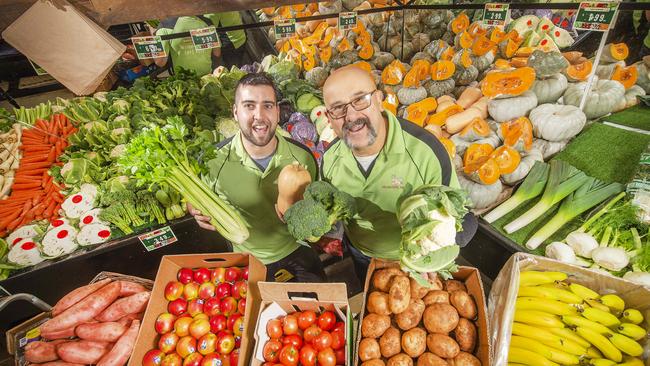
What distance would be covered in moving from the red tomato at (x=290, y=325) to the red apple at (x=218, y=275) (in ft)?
2.01

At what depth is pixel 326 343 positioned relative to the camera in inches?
68.7

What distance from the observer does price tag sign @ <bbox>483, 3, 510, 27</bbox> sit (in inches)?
95.5

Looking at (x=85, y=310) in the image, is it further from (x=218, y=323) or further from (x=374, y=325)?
(x=374, y=325)

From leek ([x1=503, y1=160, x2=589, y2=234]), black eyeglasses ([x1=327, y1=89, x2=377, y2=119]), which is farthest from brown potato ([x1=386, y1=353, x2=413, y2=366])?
leek ([x1=503, y1=160, x2=589, y2=234])

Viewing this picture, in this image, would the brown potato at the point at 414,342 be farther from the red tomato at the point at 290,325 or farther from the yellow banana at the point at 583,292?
the yellow banana at the point at 583,292

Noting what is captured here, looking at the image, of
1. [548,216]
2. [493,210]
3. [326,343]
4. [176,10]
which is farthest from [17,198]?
[548,216]

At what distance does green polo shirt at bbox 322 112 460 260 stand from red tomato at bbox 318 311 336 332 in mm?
673

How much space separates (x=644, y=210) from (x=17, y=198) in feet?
18.1

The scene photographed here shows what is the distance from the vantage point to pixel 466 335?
1.58 metres

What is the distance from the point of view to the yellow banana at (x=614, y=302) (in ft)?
5.64

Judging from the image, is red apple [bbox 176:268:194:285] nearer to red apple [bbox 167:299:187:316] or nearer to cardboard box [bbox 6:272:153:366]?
red apple [bbox 167:299:187:316]

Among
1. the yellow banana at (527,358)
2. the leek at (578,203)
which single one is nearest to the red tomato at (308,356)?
the yellow banana at (527,358)

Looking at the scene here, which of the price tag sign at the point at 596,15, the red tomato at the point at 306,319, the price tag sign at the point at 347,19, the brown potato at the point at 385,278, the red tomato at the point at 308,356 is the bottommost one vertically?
the red tomato at the point at 308,356

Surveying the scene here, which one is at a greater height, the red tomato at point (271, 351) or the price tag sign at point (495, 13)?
the price tag sign at point (495, 13)
